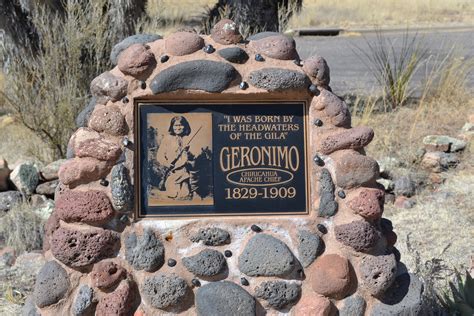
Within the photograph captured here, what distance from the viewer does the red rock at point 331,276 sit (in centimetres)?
369

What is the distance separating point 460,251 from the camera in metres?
5.73

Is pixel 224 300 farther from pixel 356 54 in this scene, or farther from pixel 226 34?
pixel 356 54

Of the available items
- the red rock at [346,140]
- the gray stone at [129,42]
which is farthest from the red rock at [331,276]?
the gray stone at [129,42]

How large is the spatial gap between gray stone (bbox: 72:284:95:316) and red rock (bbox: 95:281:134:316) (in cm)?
5

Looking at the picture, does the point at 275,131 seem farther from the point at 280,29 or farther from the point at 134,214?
the point at 280,29

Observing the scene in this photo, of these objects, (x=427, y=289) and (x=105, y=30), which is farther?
(x=105, y=30)

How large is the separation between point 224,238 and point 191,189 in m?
0.31

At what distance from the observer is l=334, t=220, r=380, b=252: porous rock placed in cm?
372

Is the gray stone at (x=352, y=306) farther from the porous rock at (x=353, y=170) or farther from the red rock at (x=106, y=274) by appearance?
the red rock at (x=106, y=274)

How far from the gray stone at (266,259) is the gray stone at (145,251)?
43 centimetres

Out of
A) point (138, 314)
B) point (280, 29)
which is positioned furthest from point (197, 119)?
point (280, 29)

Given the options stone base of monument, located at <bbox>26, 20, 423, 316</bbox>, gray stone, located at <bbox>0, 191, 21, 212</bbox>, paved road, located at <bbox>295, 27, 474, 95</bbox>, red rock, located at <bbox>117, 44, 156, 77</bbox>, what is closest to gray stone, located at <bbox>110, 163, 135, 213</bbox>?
stone base of monument, located at <bbox>26, 20, 423, 316</bbox>

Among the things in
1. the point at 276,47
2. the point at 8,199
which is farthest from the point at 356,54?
the point at 276,47

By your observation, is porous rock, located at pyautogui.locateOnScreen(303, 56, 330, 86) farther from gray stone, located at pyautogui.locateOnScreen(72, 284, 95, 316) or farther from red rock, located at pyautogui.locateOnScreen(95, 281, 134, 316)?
gray stone, located at pyautogui.locateOnScreen(72, 284, 95, 316)
